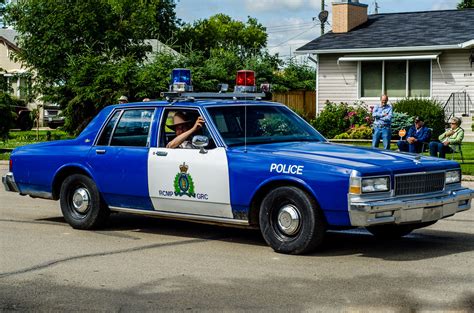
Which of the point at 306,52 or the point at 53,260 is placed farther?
the point at 306,52

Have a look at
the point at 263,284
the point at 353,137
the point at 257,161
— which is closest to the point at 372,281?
the point at 263,284

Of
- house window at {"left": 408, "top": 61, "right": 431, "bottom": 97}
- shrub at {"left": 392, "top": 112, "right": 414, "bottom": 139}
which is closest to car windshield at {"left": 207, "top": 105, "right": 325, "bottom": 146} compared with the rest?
shrub at {"left": 392, "top": 112, "right": 414, "bottom": 139}

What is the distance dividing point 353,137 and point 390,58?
3.46 metres

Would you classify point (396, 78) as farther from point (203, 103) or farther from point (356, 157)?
point (356, 157)

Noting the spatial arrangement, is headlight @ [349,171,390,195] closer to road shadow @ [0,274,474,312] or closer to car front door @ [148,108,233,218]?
road shadow @ [0,274,474,312]

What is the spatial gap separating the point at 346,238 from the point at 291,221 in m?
1.46

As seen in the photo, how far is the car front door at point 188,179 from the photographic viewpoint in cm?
951

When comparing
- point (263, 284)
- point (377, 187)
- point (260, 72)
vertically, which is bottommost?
point (263, 284)

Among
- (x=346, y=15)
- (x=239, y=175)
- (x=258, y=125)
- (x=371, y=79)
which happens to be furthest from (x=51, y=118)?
(x=239, y=175)

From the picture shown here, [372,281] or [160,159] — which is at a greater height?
[160,159]

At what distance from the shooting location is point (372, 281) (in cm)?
772

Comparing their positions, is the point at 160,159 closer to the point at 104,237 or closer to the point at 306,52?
the point at 104,237

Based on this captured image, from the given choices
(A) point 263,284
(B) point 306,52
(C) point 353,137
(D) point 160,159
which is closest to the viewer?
(A) point 263,284

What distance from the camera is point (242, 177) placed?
9273mm
